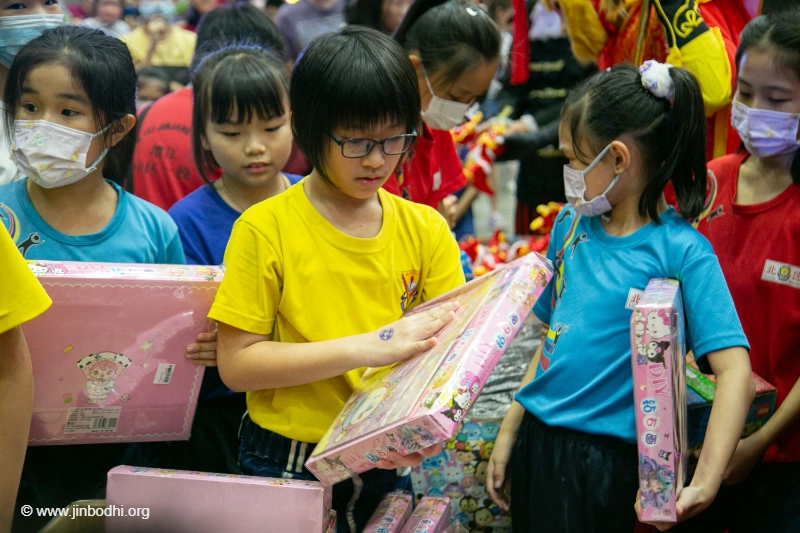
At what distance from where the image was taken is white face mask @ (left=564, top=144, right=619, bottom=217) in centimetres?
194

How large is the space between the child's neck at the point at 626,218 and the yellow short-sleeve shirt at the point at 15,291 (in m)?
1.27

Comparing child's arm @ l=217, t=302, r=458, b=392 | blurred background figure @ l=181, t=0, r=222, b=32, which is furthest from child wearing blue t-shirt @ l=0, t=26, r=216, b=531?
blurred background figure @ l=181, t=0, r=222, b=32

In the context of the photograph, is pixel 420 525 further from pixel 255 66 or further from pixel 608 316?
pixel 255 66

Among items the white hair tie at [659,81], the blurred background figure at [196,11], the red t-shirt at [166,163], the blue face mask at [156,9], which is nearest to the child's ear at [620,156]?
the white hair tie at [659,81]

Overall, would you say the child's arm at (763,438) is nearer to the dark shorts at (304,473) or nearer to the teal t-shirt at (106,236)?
Result: the dark shorts at (304,473)

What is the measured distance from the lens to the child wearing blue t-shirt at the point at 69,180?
1.98 m

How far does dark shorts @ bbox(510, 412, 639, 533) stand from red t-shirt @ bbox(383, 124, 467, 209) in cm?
106

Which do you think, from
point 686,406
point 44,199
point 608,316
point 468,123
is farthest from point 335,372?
point 468,123

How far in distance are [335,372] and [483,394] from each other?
0.80 metres

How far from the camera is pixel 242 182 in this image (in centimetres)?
242

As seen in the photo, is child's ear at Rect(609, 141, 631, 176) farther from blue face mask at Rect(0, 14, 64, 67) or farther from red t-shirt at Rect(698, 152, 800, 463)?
blue face mask at Rect(0, 14, 64, 67)

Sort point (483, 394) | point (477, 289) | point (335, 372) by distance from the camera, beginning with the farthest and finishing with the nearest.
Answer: point (483, 394)
point (477, 289)
point (335, 372)

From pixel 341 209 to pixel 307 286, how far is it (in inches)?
7.7

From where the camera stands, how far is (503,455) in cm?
207
